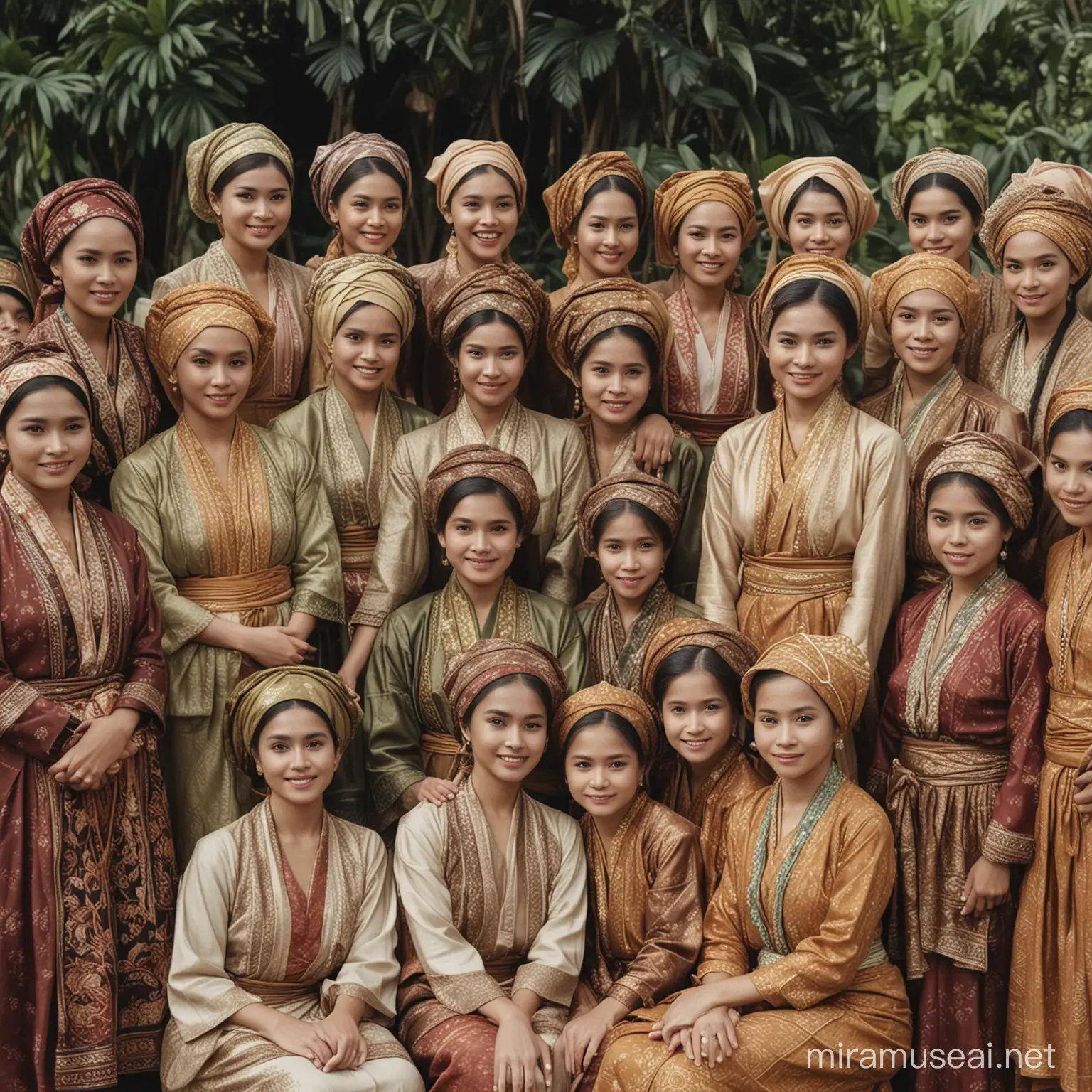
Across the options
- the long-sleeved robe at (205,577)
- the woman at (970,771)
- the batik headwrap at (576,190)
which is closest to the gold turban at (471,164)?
the batik headwrap at (576,190)

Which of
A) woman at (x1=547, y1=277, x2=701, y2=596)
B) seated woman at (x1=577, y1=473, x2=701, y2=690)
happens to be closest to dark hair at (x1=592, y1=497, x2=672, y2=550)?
seated woman at (x1=577, y1=473, x2=701, y2=690)

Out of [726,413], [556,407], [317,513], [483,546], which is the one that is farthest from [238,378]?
[726,413]

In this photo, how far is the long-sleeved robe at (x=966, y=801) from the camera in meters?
4.75

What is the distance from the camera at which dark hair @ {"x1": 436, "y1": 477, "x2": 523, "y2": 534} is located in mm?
5062

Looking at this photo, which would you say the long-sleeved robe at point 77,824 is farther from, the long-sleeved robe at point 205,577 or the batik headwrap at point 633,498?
the batik headwrap at point 633,498

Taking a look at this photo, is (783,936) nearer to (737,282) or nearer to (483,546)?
(483,546)

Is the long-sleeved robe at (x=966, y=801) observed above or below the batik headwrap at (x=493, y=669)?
below

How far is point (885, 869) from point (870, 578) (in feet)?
2.95

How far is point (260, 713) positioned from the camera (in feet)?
15.5

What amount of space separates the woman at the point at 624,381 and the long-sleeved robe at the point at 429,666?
0.52m

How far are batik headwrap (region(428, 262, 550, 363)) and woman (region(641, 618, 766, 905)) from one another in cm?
115

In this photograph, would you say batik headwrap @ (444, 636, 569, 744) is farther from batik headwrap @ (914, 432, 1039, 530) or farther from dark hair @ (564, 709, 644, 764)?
batik headwrap @ (914, 432, 1039, 530)

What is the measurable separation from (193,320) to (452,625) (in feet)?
3.88

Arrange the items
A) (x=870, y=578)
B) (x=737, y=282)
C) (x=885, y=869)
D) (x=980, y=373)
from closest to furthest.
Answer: (x=885, y=869), (x=870, y=578), (x=980, y=373), (x=737, y=282)
